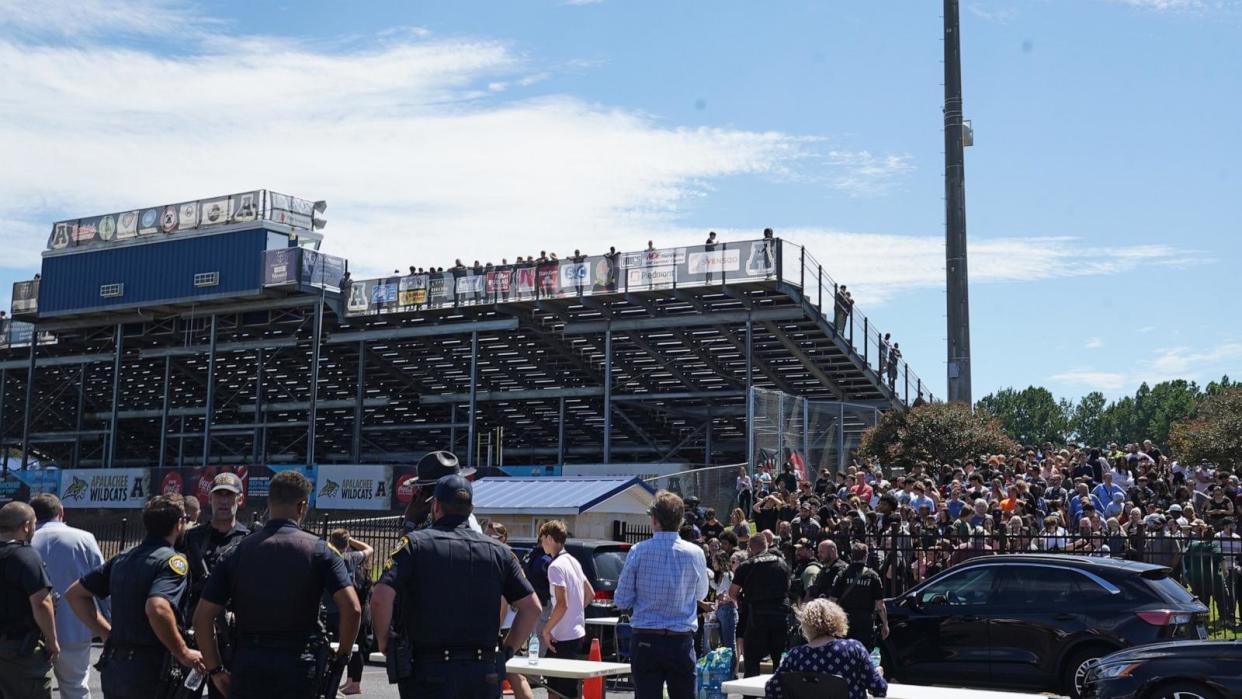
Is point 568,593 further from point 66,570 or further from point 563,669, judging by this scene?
point 66,570

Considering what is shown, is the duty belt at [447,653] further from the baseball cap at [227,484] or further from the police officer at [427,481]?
the baseball cap at [227,484]

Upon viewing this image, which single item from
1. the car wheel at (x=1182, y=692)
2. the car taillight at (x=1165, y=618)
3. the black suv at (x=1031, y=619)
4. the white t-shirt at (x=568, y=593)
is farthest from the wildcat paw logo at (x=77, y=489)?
the car wheel at (x=1182, y=692)

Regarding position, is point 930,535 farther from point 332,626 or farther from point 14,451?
point 14,451

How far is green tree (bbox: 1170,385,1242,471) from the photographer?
23.0 metres

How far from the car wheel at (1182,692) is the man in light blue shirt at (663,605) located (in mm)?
3891

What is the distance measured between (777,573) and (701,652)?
10.8 feet

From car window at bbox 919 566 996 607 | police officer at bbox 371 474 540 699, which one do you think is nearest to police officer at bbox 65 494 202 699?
police officer at bbox 371 474 540 699

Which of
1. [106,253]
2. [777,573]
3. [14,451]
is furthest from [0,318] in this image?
[777,573]

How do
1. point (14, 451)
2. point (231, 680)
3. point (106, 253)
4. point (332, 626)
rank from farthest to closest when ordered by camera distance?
point (14, 451)
point (106, 253)
point (332, 626)
point (231, 680)

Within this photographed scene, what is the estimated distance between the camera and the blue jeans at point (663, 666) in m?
7.82

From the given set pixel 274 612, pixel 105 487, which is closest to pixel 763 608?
pixel 274 612

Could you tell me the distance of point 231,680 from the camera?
18.5 feet

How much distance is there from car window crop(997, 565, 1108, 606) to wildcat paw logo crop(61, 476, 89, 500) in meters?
40.9

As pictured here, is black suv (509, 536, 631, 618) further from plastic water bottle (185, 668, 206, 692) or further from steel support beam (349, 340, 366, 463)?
steel support beam (349, 340, 366, 463)
